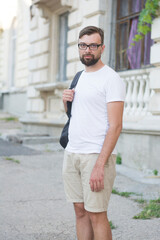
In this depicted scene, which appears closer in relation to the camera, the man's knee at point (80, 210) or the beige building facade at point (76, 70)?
the man's knee at point (80, 210)

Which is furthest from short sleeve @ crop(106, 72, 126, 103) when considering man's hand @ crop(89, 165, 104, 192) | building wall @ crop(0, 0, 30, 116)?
building wall @ crop(0, 0, 30, 116)

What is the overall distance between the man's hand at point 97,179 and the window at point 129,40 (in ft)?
18.4

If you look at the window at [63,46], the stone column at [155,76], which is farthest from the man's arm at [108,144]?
A: the window at [63,46]

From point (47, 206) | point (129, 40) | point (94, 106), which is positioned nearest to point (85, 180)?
point (94, 106)

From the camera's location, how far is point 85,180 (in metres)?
2.61

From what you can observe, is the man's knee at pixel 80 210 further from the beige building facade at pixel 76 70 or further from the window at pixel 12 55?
the window at pixel 12 55

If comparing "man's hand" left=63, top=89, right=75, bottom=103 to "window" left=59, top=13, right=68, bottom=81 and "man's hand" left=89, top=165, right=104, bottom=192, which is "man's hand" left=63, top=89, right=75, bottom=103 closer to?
"man's hand" left=89, top=165, right=104, bottom=192

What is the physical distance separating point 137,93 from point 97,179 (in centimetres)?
532

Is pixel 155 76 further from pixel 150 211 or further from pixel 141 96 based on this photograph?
pixel 150 211

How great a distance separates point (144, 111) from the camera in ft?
23.5

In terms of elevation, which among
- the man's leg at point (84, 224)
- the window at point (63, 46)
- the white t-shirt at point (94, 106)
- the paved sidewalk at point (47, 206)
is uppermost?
the window at point (63, 46)

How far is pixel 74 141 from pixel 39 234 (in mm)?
1348

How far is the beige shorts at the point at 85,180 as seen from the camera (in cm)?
256

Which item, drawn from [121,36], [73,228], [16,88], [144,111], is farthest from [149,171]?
[16,88]
